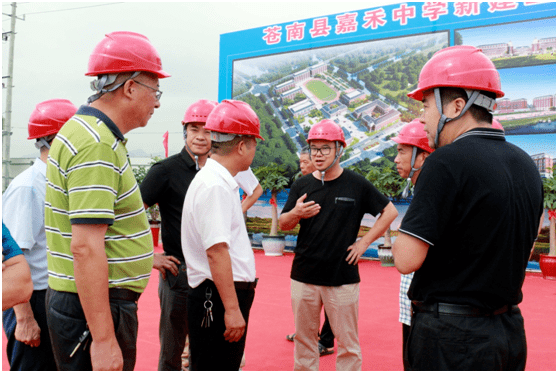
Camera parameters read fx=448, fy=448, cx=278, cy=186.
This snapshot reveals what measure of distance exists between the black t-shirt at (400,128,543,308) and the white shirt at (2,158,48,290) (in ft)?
5.99

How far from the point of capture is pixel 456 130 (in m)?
1.77

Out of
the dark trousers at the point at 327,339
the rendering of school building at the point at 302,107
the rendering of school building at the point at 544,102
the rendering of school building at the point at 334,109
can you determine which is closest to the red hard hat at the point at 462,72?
the dark trousers at the point at 327,339

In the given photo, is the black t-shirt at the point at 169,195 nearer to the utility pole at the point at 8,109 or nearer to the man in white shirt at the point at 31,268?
the man in white shirt at the point at 31,268

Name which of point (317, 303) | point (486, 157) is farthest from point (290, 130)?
point (486, 157)

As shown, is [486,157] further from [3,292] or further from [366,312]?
[366,312]

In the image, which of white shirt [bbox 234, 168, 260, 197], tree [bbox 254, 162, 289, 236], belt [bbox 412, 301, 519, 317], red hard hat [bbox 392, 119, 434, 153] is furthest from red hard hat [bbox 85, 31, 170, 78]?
tree [bbox 254, 162, 289, 236]

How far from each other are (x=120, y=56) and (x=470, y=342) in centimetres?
173

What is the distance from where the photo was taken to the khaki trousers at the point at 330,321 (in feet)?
11.1

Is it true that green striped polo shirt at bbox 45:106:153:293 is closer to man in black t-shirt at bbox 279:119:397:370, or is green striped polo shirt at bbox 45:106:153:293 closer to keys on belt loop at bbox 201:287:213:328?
keys on belt loop at bbox 201:287:213:328

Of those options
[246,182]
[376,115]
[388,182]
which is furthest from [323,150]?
[376,115]

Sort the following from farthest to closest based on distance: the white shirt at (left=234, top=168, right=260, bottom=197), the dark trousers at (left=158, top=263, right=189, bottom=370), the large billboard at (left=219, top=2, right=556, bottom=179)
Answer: the large billboard at (left=219, top=2, right=556, bottom=179) < the white shirt at (left=234, top=168, right=260, bottom=197) < the dark trousers at (left=158, top=263, right=189, bottom=370)

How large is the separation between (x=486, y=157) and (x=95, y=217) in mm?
1406

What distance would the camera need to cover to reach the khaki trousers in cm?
340

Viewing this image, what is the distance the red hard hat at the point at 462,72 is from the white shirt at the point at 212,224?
1.03 meters
